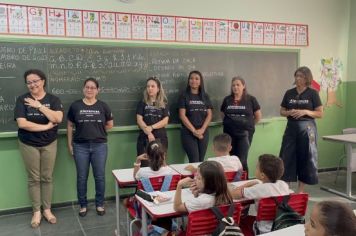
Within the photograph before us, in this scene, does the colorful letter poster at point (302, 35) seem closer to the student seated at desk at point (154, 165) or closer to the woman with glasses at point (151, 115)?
the woman with glasses at point (151, 115)

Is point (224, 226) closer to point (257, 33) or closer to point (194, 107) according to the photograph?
point (194, 107)

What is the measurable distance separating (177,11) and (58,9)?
1453 millimetres

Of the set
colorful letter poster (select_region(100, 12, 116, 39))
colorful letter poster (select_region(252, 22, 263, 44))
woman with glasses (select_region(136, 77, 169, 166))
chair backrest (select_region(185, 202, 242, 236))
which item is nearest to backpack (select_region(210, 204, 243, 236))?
chair backrest (select_region(185, 202, 242, 236))

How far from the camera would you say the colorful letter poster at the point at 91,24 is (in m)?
3.93

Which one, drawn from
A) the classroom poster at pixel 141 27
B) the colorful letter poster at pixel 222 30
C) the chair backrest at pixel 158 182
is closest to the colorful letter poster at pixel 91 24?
the classroom poster at pixel 141 27

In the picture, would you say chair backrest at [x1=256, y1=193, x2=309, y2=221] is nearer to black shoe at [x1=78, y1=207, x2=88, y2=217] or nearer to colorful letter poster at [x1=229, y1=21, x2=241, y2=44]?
black shoe at [x1=78, y1=207, x2=88, y2=217]

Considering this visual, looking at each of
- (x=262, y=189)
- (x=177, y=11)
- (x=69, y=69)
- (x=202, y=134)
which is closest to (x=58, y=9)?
(x=69, y=69)

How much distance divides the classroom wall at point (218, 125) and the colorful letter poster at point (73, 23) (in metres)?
0.09

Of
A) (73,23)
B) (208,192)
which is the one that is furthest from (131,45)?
(208,192)

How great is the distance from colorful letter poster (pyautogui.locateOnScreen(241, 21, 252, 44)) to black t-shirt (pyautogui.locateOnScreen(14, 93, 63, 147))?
2683 mm

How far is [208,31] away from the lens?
4.59 metres

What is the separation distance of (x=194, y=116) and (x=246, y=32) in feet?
4.96

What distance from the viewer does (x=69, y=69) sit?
3928 mm

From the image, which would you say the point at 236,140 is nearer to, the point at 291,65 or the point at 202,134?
the point at 202,134
